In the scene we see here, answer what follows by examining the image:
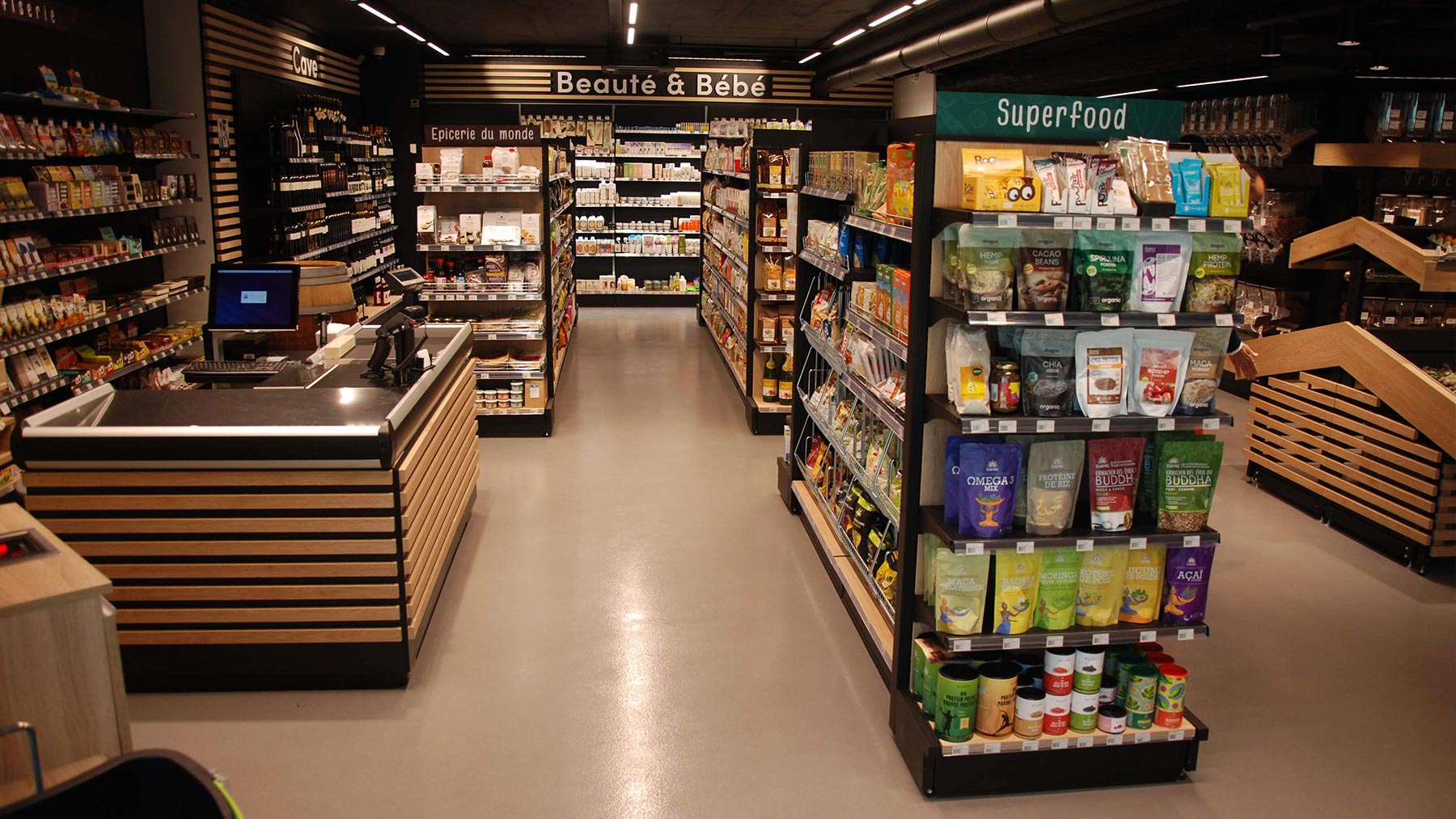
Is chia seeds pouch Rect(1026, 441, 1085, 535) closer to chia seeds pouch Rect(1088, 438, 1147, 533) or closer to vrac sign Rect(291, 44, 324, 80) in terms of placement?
chia seeds pouch Rect(1088, 438, 1147, 533)

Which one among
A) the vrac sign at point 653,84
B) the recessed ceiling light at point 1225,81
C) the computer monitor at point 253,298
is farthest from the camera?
the vrac sign at point 653,84

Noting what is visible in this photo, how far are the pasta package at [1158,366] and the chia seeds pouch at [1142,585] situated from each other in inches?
20.6

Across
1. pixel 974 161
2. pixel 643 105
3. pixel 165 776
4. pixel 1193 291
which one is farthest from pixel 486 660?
pixel 643 105

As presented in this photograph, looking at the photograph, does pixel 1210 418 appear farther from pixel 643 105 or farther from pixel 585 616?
pixel 643 105

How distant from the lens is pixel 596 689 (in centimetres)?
410

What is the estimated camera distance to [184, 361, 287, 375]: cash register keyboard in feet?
16.3

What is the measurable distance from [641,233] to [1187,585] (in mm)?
12778

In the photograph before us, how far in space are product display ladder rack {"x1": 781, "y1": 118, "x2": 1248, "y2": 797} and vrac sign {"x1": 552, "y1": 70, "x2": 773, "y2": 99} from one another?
38.2ft

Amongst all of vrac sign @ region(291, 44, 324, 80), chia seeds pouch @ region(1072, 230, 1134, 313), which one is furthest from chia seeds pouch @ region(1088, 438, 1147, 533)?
vrac sign @ region(291, 44, 324, 80)

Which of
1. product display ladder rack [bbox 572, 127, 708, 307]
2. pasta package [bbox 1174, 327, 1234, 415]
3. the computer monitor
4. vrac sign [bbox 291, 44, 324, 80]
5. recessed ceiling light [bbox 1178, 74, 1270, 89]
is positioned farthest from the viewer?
product display ladder rack [bbox 572, 127, 708, 307]

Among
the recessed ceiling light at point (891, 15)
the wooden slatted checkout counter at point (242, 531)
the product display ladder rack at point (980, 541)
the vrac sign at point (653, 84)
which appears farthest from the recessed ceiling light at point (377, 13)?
the product display ladder rack at point (980, 541)

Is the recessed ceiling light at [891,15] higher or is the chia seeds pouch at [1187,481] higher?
the recessed ceiling light at [891,15]

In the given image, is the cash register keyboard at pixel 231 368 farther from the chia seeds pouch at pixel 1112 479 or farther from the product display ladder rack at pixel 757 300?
the product display ladder rack at pixel 757 300

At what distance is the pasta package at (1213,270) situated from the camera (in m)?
3.26
